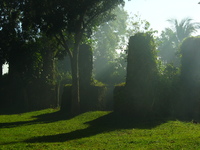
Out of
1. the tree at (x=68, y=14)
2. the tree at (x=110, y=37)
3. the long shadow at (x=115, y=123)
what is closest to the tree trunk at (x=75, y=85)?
the tree at (x=68, y=14)

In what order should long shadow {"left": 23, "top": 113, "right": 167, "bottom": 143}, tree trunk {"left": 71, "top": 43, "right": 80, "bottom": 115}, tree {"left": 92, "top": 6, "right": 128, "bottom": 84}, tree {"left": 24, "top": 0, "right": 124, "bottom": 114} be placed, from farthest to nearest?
tree {"left": 92, "top": 6, "right": 128, "bottom": 84}
tree trunk {"left": 71, "top": 43, "right": 80, "bottom": 115}
tree {"left": 24, "top": 0, "right": 124, "bottom": 114}
long shadow {"left": 23, "top": 113, "right": 167, "bottom": 143}

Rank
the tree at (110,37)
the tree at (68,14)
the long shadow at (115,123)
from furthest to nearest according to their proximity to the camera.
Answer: the tree at (110,37), the tree at (68,14), the long shadow at (115,123)

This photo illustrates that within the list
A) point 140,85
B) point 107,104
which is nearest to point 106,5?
point 140,85

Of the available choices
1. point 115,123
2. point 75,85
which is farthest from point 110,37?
point 115,123

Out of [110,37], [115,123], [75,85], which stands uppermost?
[110,37]

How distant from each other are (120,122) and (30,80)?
2022cm

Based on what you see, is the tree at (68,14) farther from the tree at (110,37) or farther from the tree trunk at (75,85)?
the tree at (110,37)

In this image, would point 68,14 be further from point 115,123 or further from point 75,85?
point 115,123

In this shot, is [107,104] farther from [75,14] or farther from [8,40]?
[8,40]

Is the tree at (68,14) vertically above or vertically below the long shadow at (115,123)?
above

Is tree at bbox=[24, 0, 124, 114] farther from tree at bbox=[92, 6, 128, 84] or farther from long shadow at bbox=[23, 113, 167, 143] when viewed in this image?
tree at bbox=[92, 6, 128, 84]

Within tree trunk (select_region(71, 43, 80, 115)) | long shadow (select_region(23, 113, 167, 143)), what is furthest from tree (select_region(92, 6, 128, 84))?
long shadow (select_region(23, 113, 167, 143))

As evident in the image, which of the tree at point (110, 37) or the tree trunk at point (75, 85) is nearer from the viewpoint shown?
the tree trunk at point (75, 85)

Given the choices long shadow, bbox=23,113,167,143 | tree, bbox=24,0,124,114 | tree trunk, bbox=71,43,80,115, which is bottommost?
long shadow, bbox=23,113,167,143
